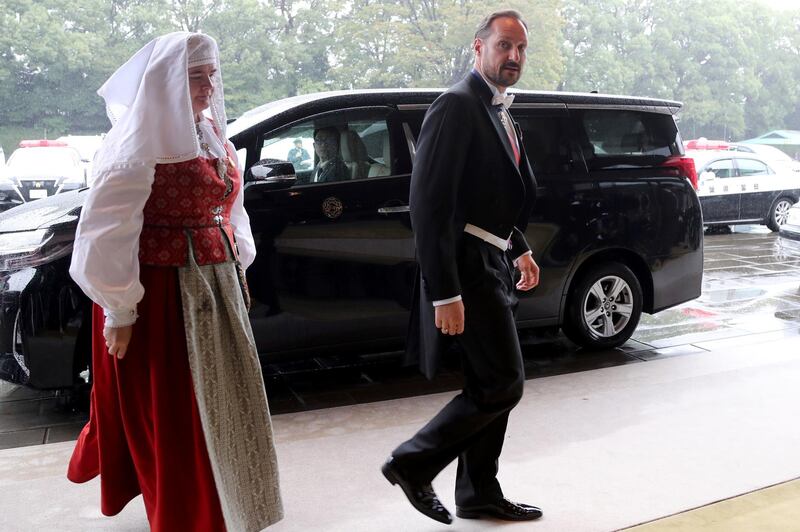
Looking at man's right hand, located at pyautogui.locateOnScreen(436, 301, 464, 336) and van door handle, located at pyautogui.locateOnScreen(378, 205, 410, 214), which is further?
van door handle, located at pyautogui.locateOnScreen(378, 205, 410, 214)

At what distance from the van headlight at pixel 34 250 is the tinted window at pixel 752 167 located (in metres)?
11.8

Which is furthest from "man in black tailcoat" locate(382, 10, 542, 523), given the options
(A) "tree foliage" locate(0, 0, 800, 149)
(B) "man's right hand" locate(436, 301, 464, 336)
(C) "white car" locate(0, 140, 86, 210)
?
(C) "white car" locate(0, 140, 86, 210)

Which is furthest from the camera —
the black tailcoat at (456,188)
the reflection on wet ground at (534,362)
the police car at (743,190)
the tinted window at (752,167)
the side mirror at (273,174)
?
the tinted window at (752,167)

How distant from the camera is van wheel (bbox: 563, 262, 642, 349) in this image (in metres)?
5.36

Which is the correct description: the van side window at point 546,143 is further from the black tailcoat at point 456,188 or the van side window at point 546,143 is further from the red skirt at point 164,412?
the red skirt at point 164,412

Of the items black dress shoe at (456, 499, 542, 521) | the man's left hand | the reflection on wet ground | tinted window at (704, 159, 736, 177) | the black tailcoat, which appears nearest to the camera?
the black tailcoat

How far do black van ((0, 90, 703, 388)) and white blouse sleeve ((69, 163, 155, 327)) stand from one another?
1.82m

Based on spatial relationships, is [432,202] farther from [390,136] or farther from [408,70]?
[408,70]

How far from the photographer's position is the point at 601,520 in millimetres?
3027

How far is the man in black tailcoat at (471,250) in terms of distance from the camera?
265cm

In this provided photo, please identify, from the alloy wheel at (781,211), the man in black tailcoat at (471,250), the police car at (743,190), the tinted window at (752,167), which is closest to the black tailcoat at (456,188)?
the man in black tailcoat at (471,250)

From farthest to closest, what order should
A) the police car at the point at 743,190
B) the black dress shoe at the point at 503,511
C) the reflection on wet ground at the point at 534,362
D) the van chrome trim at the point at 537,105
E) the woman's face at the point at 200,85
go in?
the police car at the point at 743,190
the van chrome trim at the point at 537,105
the reflection on wet ground at the point at 534,362
the black dress shoe at the point at 503,511
the woman's face at the point at 200,85

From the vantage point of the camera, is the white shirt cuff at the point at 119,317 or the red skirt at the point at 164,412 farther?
the red skirt at the point at 164,412

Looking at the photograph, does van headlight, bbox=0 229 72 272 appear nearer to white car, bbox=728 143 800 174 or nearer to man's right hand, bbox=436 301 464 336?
man's right hand, bbox=436 301 464 336
